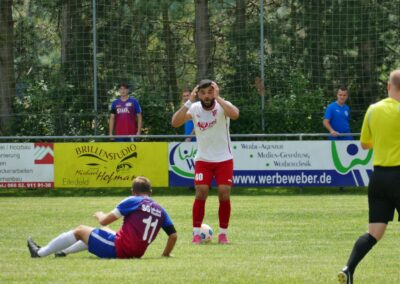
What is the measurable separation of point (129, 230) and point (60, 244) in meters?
0.82

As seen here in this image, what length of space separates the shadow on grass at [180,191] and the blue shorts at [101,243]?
11.5 metres

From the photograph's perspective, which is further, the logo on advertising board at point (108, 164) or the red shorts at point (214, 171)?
the logo on advertising board at point (108, 164)

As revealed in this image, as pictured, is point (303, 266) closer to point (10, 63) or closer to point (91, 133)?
point (91, 133)

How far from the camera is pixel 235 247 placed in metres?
12.3

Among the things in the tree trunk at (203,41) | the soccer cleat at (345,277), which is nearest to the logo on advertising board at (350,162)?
the tree trunk at (203,41)

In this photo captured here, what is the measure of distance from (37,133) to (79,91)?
1426 mm

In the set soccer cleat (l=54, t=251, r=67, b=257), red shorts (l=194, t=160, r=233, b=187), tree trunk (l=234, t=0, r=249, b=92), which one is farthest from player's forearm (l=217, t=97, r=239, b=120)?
tree trunk (l=234, t=0, r=249, b=92)

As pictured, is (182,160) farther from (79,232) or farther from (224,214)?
(79,232)

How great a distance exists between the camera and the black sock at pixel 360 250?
28.9 ft

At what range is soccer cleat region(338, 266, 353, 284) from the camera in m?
8.53

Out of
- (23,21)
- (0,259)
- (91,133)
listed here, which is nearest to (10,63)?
(23,21)

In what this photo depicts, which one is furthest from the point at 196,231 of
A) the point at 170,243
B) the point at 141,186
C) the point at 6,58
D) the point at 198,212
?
the point at 6,58

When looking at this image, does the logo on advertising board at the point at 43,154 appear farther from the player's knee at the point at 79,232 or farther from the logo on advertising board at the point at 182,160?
the player's knee at the point at 79,232

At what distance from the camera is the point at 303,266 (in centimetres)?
1030
